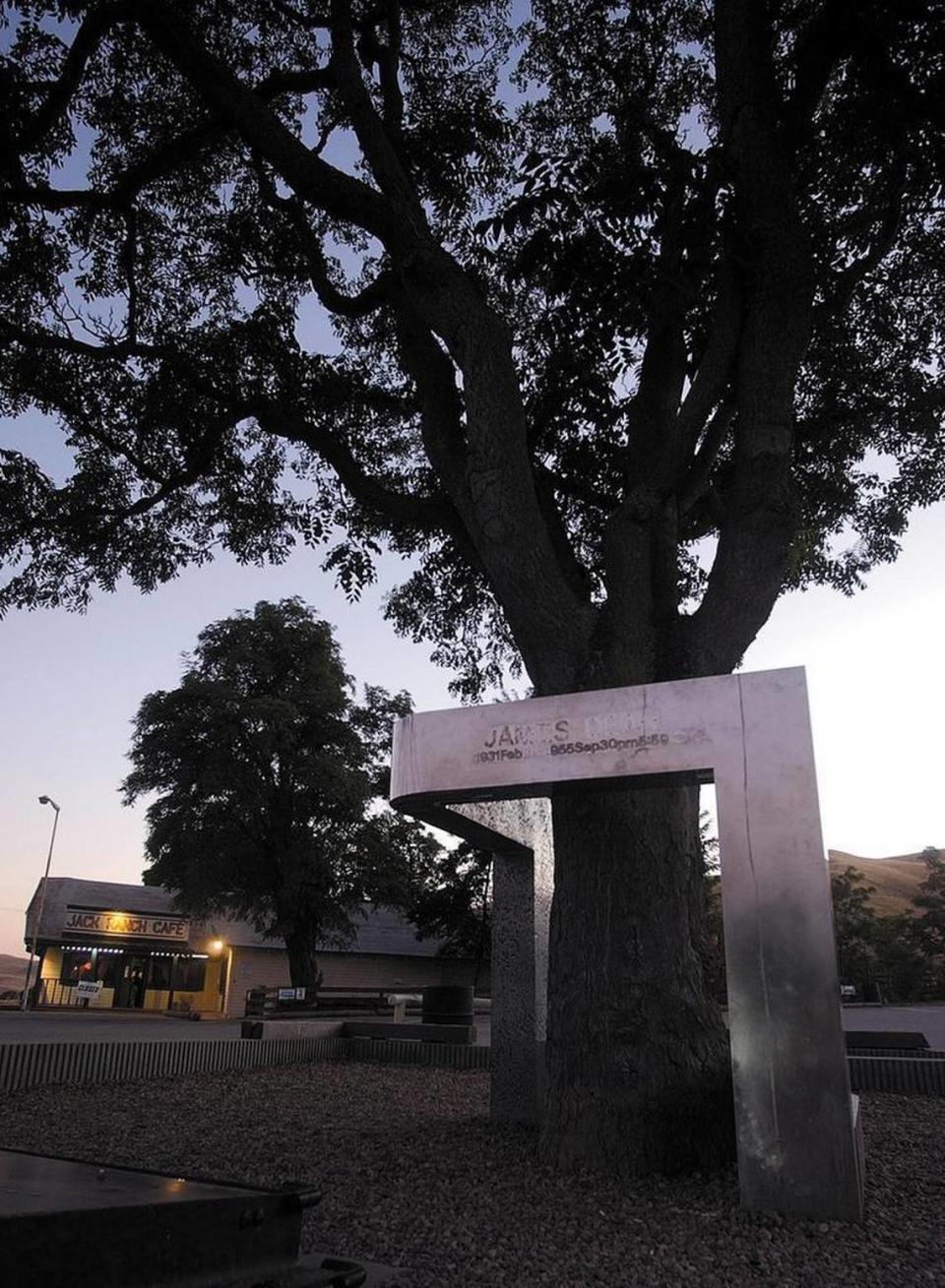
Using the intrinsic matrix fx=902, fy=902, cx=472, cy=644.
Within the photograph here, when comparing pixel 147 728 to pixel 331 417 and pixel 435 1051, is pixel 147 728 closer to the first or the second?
pixel 435 1051

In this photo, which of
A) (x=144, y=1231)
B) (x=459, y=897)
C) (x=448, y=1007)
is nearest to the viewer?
(x=144, y=1231)

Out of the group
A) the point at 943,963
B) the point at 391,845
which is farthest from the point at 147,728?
the point at 943,963

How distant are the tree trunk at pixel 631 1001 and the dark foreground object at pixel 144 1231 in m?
2.70

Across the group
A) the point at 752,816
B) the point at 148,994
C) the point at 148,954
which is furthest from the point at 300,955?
the point at 752,816

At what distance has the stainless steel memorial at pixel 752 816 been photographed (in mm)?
4379

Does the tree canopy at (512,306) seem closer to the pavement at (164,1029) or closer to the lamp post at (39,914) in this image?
the pavement at (164,1029)

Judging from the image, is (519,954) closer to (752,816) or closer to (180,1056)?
(752,816)

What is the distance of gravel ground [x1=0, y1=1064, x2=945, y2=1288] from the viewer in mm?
3650

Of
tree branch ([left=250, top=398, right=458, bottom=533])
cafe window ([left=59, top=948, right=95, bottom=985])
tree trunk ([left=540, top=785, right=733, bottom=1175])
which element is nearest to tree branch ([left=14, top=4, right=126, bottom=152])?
tree branch ([left=250, top=398, right=458, bottom=533])

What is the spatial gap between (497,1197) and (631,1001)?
128cm

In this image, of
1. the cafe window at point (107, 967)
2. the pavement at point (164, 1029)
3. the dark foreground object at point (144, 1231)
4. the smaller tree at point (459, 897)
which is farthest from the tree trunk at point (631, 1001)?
the cafe window at point (107, 967)

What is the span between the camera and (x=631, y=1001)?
5289mm

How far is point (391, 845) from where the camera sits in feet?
95.1

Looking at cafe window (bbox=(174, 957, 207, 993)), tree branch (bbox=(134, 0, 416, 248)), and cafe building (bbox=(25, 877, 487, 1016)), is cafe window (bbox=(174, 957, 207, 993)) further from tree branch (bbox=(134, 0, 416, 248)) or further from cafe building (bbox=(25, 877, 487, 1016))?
tree branch (bbox=(134, 0, 416, 248))
